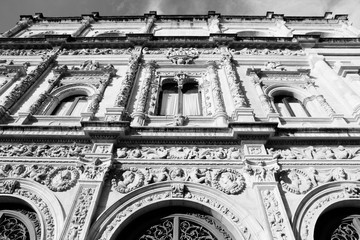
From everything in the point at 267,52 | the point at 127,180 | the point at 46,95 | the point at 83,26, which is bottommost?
the point at 127,180

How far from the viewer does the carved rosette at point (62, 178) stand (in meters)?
Answer: 6.51

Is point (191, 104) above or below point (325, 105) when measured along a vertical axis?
above

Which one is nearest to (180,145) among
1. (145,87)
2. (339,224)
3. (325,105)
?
(145,87)

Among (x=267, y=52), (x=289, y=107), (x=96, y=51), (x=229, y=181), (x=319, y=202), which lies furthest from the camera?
(x=96, y=51)

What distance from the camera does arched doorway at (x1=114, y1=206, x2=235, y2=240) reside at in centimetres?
583

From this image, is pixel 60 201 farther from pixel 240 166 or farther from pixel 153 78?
pixel 153 78

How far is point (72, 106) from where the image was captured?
993 cm

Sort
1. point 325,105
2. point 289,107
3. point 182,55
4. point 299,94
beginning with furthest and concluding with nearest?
point 182,55 < point 299,94 < point 289,107 < point 325,105

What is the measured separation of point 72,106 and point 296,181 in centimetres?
774

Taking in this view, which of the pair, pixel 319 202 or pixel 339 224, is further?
pixel 319 202

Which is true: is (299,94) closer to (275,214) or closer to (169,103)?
(169,103)

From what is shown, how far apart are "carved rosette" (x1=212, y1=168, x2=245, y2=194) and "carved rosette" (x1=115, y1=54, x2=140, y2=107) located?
3966mm

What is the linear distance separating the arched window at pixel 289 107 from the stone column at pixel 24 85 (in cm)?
912

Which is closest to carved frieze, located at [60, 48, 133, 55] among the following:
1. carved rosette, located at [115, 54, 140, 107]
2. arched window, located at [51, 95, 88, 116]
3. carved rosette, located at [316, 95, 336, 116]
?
carved rosette, located at [115, 54, 140, 107]
